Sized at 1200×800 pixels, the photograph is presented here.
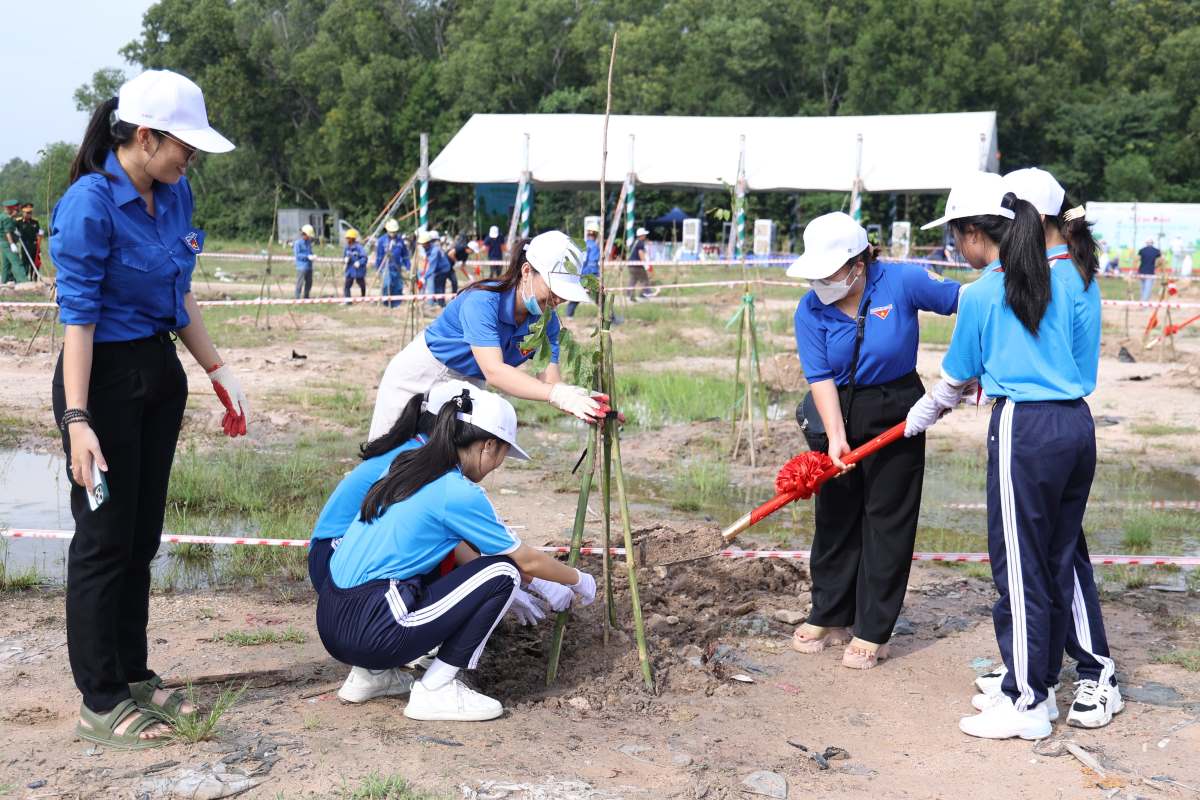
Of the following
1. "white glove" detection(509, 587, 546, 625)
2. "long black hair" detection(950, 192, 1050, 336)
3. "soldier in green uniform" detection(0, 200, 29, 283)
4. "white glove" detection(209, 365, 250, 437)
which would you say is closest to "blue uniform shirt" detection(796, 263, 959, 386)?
"long black hair" detection(950, 192, 1050, 336)

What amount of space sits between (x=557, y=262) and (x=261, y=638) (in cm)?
191

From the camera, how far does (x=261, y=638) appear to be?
459 cm

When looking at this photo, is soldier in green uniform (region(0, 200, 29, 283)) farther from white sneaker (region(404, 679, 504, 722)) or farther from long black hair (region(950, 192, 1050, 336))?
long black hair (region(950, 192, 1050, 336))

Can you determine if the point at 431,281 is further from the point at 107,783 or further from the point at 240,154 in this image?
the point at 240,154

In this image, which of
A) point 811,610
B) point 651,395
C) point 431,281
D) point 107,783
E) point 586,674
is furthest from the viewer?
point 431,281

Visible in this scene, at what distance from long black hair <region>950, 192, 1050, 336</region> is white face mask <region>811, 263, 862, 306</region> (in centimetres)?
74

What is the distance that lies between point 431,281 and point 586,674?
48.2 feet

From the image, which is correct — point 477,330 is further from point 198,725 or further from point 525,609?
point 198,725

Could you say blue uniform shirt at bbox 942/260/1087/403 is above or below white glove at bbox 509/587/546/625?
above

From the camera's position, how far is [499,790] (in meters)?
3.25

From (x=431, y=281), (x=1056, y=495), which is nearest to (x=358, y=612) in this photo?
Result: (x=1056, y=495)

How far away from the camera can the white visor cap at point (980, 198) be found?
3.69m

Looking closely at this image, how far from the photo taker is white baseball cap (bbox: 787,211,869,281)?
13.6ft

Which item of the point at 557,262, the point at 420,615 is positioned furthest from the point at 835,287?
the point at 420,615
